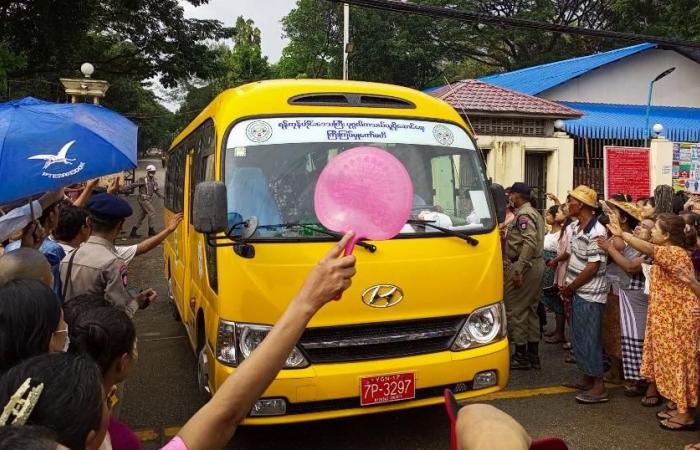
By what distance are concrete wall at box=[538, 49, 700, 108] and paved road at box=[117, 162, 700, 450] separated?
13.9m

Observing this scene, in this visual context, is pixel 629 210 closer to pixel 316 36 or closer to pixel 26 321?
pixel 26 321

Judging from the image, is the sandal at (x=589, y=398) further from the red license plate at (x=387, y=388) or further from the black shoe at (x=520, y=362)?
the red license plate at (x=387, y=388)

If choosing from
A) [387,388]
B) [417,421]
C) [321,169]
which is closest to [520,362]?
[417,421]

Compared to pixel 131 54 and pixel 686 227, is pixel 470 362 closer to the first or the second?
pixel 686 227

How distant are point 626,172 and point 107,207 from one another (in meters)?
8.71

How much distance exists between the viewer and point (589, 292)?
4.47 meters

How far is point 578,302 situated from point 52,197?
388 cm

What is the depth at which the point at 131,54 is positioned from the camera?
1716 cm

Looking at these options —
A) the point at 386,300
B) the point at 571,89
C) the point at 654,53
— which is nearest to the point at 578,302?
the point at 386,300

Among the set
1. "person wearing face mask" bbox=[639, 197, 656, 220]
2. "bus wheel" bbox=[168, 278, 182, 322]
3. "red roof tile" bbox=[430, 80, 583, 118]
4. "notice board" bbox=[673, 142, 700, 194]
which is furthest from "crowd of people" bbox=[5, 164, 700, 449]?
"red roof tile" bbox=[430, 80, 583, 118]

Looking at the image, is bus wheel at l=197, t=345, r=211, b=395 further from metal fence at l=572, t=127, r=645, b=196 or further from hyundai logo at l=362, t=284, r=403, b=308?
metal fence at l=572, t=127, r=645, b=196

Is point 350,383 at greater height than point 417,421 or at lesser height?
greater

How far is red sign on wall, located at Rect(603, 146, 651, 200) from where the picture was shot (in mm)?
9523

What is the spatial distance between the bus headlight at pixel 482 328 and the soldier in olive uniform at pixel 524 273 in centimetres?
153
